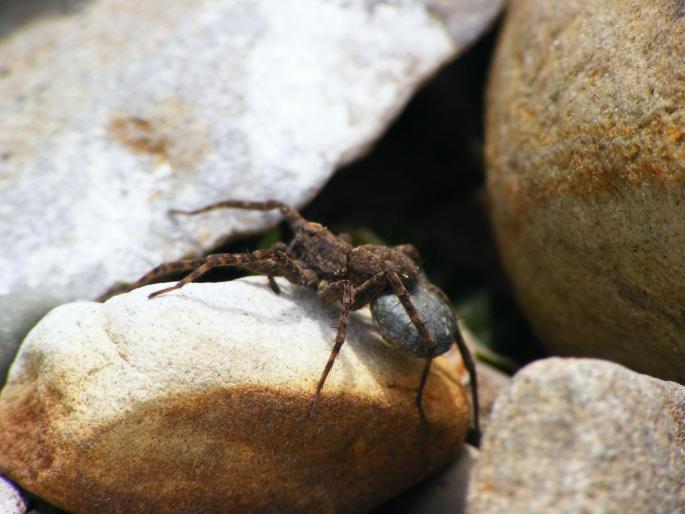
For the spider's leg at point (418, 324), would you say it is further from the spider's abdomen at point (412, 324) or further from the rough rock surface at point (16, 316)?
the rough rock surface at point (16, 316)

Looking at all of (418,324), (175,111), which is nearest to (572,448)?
(418,324)

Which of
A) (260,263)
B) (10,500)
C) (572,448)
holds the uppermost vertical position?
(572,448)

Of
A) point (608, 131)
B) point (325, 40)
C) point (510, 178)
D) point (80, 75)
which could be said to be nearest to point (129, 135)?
point (80, 75)

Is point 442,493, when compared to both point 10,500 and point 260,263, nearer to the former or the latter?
point 260,263

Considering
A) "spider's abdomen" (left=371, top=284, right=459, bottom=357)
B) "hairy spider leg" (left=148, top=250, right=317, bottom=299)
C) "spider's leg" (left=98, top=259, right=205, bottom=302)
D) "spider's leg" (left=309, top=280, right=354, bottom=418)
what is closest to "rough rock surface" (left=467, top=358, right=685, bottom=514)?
"spider's leg" (left=309, top=280, right=354, bottom=418)

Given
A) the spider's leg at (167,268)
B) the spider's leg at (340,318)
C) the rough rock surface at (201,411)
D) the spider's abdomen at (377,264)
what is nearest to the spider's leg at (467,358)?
the spider's abdomen at (377,264)

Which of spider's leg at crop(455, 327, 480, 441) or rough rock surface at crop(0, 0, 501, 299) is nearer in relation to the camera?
spider's leg at crop(455, 327, 480, 441)

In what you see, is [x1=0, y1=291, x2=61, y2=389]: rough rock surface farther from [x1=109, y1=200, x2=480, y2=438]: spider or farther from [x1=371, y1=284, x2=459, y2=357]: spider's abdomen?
[x1=371, y1=284, x2=459, y2=357]: spider's abdomen
